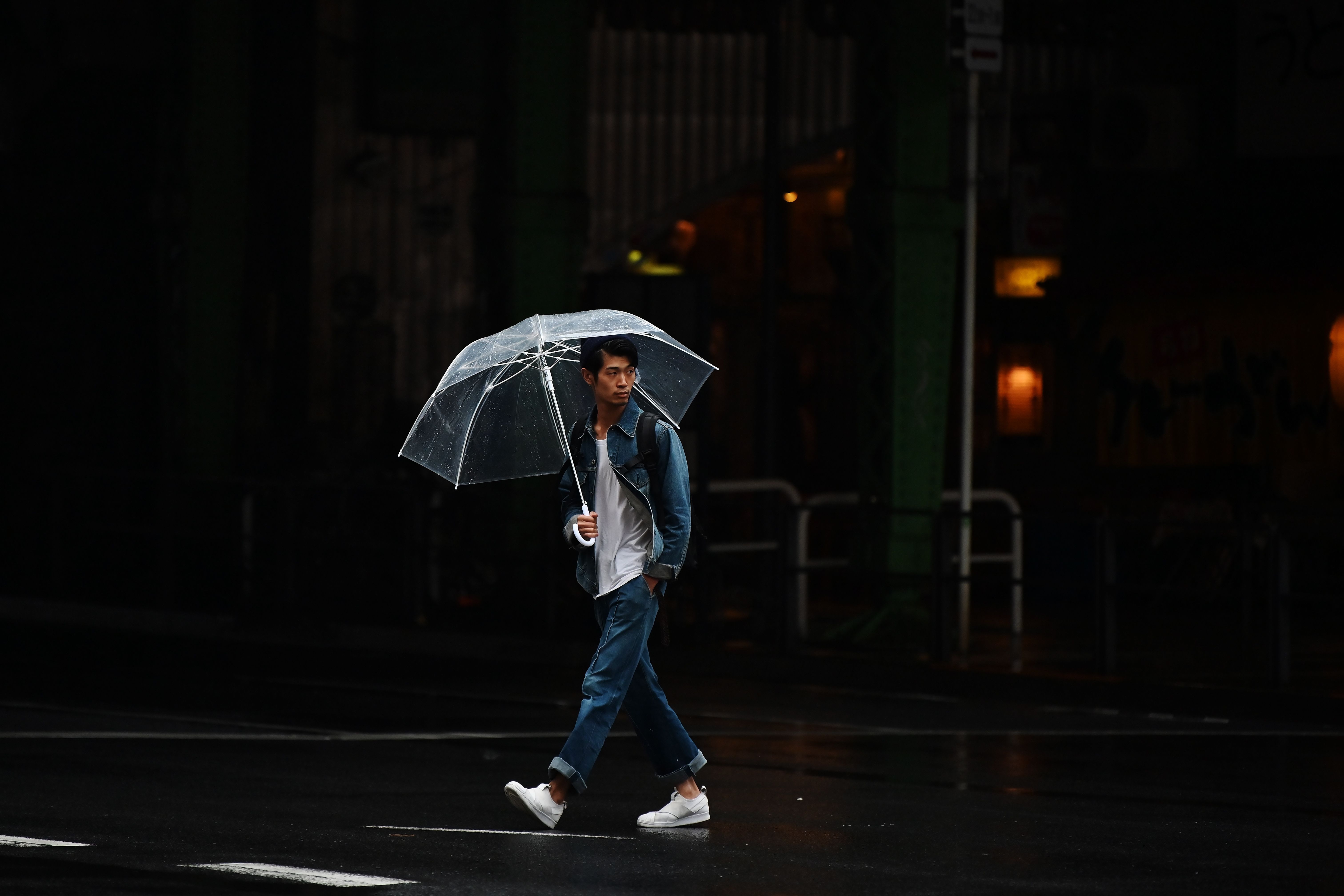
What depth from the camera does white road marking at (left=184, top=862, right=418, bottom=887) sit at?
25.1 feet

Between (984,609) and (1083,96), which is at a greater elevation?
(1083,96)

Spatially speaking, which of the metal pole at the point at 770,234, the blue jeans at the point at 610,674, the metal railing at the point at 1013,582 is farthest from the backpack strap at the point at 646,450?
the metal pole at the point at 770,234

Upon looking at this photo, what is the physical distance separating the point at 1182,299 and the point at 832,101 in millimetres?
5287

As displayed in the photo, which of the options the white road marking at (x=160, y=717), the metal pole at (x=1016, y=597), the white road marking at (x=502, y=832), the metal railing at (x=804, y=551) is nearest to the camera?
the white road marking at (x=502, y=832)

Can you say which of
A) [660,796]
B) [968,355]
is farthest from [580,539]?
[968,355]

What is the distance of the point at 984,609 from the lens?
71.8 feet

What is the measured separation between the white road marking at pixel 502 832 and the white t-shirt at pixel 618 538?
2.91 feet

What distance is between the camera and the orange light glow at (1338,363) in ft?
67.1

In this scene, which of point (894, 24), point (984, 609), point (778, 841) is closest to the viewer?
point (778, 841)

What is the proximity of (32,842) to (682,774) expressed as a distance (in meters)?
2.36

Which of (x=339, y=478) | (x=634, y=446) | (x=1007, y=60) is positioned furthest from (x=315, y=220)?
(x=634, y=446)

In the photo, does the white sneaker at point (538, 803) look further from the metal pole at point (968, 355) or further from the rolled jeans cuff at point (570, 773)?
the metal pole at point (968, 355)

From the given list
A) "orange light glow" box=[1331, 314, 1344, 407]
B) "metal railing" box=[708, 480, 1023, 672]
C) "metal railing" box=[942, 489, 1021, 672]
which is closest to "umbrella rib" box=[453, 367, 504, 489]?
"metal railing" box=[942, 489, 1021, 672]

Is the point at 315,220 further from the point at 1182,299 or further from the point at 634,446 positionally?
the point at 634,446
